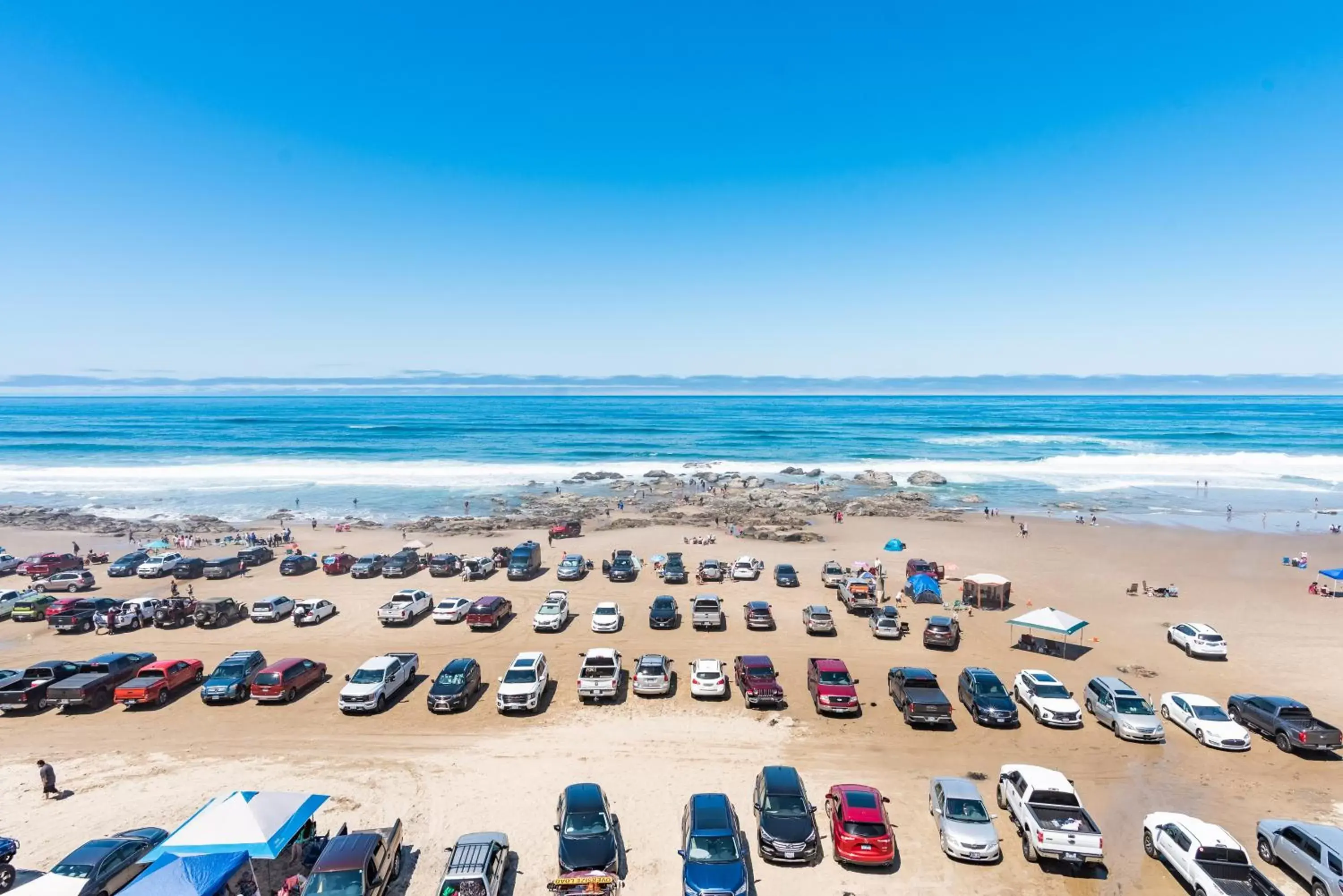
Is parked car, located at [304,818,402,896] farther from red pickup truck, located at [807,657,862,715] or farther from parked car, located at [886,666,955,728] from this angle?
parked car, located at [886,666,955,728]

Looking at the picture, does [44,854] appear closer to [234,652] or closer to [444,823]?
[444,823]

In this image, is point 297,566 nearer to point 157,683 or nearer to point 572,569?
point 572,569

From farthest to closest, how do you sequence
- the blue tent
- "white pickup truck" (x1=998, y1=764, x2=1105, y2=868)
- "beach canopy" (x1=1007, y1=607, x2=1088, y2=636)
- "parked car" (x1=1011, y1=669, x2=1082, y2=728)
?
"beach canopy" (x1=1007, y1=607, x2=1088, y2=636), "parked car" (x1=1011, y1=669, x2=1082, y2=728), "white pickup truck" (x1=998, y1=764, x2=1105, y2=868), the blue tent

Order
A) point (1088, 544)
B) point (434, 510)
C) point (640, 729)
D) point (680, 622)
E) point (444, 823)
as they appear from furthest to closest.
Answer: point (434, 510) → point (1088, 544) → point (680, 622) → point (640, 729) → point (444, 823)

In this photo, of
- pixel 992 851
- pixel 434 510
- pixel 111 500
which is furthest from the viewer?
pixel 111 500

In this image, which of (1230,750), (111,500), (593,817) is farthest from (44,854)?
(111,500)

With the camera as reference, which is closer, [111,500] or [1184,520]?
[1184,520]

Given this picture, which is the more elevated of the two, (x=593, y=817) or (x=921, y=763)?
(x=593, y=817)

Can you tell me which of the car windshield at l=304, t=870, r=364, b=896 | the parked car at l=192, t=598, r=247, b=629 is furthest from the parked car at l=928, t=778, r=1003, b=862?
the parked car at l=192, t=598, r=247, b=629
